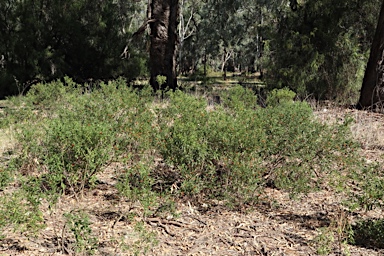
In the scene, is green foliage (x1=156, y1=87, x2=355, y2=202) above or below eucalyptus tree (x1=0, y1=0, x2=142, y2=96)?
below

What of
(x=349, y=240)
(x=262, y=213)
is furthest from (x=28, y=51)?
(x=349, y=240)

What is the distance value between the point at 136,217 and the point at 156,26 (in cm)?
864

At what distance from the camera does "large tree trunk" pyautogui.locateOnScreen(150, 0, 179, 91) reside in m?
11.5

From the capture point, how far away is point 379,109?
880 centimetres

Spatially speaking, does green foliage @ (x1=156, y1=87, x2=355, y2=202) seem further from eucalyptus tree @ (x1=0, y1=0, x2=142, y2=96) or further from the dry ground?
eucalyptus tree @ (x1=0, y1=0, x2=142, y2=96)

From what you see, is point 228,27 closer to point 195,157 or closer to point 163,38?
point 163,38

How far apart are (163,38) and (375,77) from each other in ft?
18.3

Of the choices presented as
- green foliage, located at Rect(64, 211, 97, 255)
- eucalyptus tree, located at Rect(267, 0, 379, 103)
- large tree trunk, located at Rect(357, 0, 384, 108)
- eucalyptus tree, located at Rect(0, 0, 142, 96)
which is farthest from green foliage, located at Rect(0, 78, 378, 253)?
eucalyptus tree, located at Rect(0, 0, 142, 96)

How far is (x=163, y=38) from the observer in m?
11.6

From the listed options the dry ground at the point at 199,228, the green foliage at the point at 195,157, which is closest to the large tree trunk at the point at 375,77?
the green foliage at the point at 195,157

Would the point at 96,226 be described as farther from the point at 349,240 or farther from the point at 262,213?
the point at 349,240

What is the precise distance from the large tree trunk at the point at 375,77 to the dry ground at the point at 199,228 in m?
5.28

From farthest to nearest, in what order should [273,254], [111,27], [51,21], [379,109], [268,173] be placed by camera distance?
1. [111,27]
2. [51,21]
3. [379,109]
4. [268,173]
5. [273,254]

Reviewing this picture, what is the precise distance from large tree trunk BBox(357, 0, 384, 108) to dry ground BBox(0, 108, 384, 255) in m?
5.28
